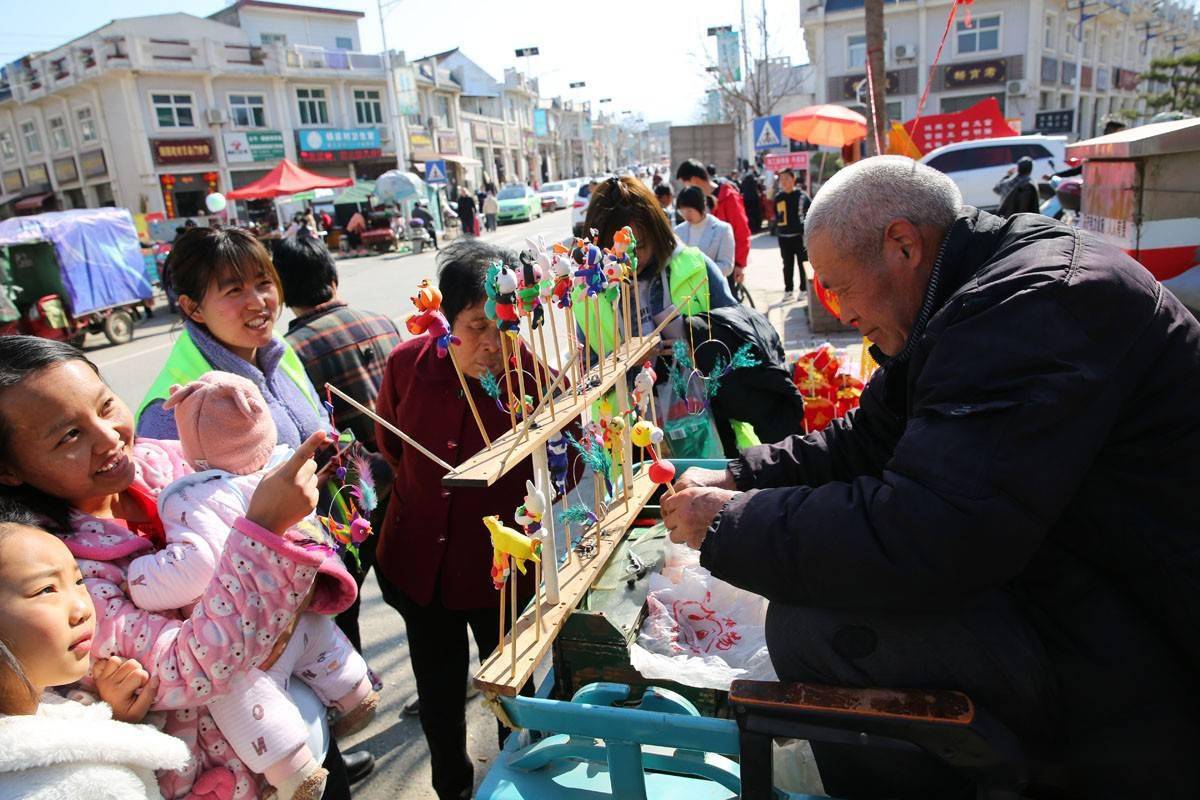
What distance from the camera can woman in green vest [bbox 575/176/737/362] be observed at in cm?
301

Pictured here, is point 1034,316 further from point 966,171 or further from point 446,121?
point 446,121

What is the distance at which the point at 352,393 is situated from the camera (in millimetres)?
2832

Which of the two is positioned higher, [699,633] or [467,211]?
[467,211]

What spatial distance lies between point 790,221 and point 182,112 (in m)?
29.8

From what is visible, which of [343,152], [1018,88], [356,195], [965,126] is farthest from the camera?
[343,152]

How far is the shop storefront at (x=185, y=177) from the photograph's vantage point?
29.1 meters

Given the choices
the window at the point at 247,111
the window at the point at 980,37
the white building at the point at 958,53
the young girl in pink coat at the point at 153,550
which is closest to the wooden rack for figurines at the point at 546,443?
the young girl in pink coat at the point at 153,550

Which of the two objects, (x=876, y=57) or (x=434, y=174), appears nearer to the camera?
(x=876, y=57)

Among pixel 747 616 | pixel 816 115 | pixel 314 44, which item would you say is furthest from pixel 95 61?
pixel 747 616

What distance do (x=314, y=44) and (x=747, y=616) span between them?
42.8m

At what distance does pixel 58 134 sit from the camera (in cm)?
3195

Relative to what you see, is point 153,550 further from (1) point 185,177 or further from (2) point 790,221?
(1) point 185,177

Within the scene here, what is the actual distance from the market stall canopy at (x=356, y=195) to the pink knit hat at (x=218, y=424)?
26.6 m

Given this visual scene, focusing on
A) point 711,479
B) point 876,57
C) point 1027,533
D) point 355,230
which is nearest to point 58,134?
point 355,230
